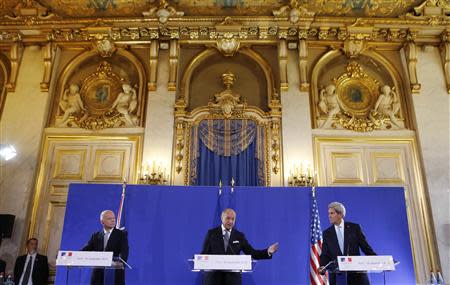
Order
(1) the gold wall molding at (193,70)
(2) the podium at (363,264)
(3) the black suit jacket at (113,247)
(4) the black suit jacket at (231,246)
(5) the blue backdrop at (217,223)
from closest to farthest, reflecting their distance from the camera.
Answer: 1. (2) the podium at (363,264)
2. (3) the black suit jacket at (113,247)
3. (4) the black suit jacket at (231,246)
4. (5) the blue backdrop at (217,223)
5. (1) the gold wall molding at (193,70)

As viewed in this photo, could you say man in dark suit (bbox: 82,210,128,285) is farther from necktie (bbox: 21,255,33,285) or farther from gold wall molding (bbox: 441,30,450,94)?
gold wall molding (bbox: 441,30,450,94)

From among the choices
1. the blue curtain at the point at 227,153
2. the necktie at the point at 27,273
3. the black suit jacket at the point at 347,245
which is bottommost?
the necktie at the point at 27,273

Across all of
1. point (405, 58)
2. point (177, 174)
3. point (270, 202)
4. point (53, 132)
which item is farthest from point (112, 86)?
point (405, 58)

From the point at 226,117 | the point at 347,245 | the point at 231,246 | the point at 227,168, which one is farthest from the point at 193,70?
the point at 347,245

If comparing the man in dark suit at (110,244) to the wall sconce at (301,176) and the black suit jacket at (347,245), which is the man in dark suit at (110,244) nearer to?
the black suit jacket at (347,245)

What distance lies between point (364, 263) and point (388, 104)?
5515mm

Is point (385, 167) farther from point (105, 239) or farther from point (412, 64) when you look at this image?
point (105, 239)

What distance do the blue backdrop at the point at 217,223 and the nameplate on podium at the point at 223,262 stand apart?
1.55 metres

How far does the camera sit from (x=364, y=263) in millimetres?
5199

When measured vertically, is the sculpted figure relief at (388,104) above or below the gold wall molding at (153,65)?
below

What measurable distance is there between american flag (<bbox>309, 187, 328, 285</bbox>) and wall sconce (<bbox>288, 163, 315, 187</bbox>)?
126 centimetres

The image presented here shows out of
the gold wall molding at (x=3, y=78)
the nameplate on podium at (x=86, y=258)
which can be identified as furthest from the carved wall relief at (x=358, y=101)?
the gold wall molding at (x=3, y=78)

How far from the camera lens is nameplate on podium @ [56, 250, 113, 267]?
5.33 m

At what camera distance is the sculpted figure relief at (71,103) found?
975 cm
